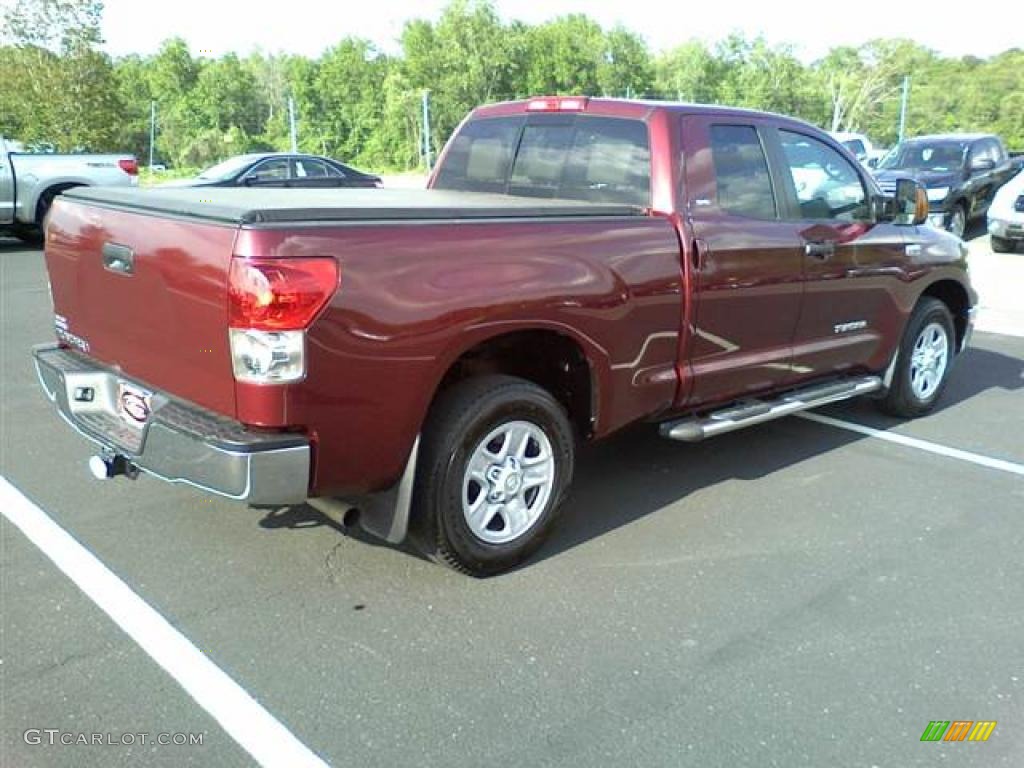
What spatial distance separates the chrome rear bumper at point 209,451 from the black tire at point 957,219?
48.6ft

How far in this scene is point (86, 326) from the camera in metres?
3.79

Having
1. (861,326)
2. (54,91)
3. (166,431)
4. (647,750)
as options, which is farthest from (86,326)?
(54,91)

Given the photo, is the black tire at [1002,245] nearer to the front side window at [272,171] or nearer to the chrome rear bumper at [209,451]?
the front side window at [272,171]

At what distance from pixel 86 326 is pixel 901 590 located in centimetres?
351

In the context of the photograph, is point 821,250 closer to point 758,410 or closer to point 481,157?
point 758,410

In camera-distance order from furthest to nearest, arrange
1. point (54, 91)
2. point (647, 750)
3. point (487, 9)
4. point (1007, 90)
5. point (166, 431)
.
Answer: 1. point (487, 9)
2. point (1007, 90)
3. point (54, 91)
4. point (166, 431)
5. point (647, 750)

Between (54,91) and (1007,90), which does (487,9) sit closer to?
(1007,90)

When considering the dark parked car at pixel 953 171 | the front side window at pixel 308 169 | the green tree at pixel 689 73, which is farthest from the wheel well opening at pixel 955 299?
the green tree at pixel 689 73

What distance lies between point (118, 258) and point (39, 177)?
12.6 m

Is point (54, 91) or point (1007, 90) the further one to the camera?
point (1007, 90)

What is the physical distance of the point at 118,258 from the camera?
3457mm

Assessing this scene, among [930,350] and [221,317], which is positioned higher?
[221,317]

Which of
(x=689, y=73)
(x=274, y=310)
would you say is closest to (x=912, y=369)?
(x=274, y=310)

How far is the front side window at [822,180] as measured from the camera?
4.95m
